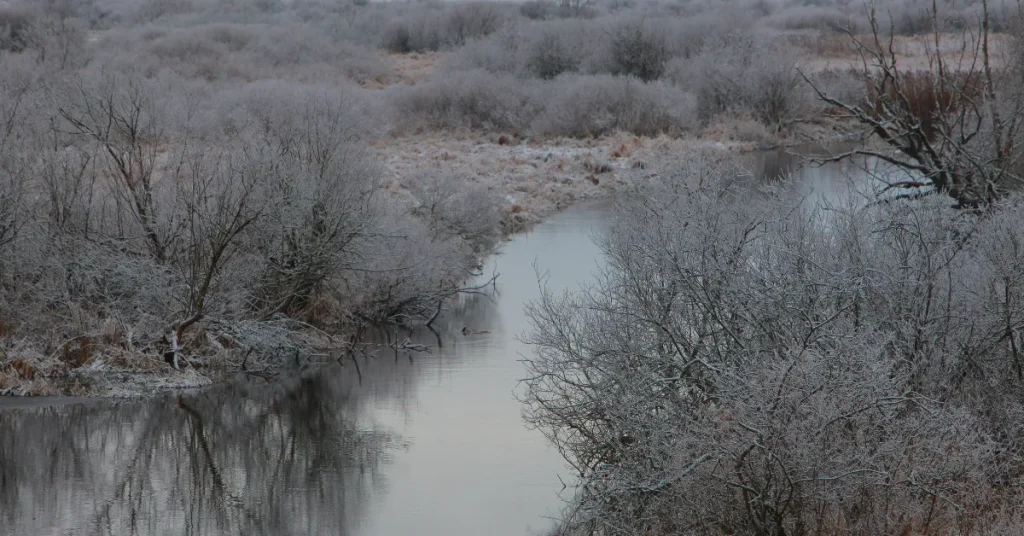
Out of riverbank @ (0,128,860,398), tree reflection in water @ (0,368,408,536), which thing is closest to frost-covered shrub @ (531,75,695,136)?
riverbank @ (0,128,860,398)

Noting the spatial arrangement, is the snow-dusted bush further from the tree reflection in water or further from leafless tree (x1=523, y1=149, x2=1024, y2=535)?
leafless tree (x1=523, y1=149, x2=1024, y2=535)

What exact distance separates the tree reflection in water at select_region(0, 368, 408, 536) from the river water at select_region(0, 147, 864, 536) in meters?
0.02

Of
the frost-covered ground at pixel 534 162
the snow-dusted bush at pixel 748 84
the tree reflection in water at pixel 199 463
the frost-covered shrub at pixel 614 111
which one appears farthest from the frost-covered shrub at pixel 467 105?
the tree reflection in water at pixel 199 463

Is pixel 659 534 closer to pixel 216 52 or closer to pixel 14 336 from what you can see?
pixel 14 336

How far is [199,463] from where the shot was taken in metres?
10.8

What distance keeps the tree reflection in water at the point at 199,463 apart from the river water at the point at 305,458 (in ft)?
0.07

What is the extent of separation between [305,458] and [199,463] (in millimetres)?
964

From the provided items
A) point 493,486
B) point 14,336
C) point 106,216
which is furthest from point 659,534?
point 106,216

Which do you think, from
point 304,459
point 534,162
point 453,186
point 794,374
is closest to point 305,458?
point 304,459

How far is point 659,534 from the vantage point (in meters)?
7.75

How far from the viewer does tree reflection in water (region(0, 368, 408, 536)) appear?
930 cm

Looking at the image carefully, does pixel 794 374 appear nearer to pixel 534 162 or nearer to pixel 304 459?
pixel 304 459

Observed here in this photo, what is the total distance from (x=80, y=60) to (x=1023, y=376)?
36944 millimetres

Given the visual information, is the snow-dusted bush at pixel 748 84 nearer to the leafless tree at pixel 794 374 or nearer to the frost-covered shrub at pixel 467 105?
the frost-covered shrub at pixel 467 105
